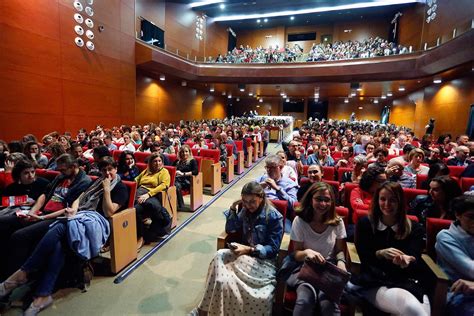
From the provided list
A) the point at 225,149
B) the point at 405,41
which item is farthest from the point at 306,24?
the point at 225,149

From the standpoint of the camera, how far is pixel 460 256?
157cm

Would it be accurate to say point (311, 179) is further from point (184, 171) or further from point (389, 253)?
point (184, 171)

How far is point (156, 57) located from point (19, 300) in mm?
9793

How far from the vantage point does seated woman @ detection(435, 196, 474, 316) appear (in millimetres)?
1500

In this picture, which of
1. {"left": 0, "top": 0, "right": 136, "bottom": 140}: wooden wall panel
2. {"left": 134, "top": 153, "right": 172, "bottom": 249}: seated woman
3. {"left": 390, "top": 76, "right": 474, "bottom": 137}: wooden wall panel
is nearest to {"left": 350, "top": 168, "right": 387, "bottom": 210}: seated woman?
{"left": 134, "top": 153, "right": 172, "bottom": 249}: seated woman

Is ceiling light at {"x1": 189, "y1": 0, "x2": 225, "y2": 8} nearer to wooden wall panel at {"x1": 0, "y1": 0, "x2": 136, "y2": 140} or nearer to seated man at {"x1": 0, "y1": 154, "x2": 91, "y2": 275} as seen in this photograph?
wooden wall panel at {"x1": 0, "y1": 0, "x2": 136, "y2": 140}

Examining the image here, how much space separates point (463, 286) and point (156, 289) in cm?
221

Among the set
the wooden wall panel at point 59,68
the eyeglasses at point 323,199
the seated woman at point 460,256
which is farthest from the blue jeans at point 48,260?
the wooden wall panel at point 59,68

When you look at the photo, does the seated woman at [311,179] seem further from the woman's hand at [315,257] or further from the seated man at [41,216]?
the seated man at [41,216]

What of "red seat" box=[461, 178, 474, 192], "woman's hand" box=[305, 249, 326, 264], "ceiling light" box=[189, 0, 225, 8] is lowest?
"woman's hand" box=[305, 249, 326, 264]

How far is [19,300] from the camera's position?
211 centimetres

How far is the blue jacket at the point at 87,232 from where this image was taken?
212 centimetres

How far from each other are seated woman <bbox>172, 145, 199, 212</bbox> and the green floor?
1.05 m

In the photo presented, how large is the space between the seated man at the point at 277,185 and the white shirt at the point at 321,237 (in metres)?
0.82
